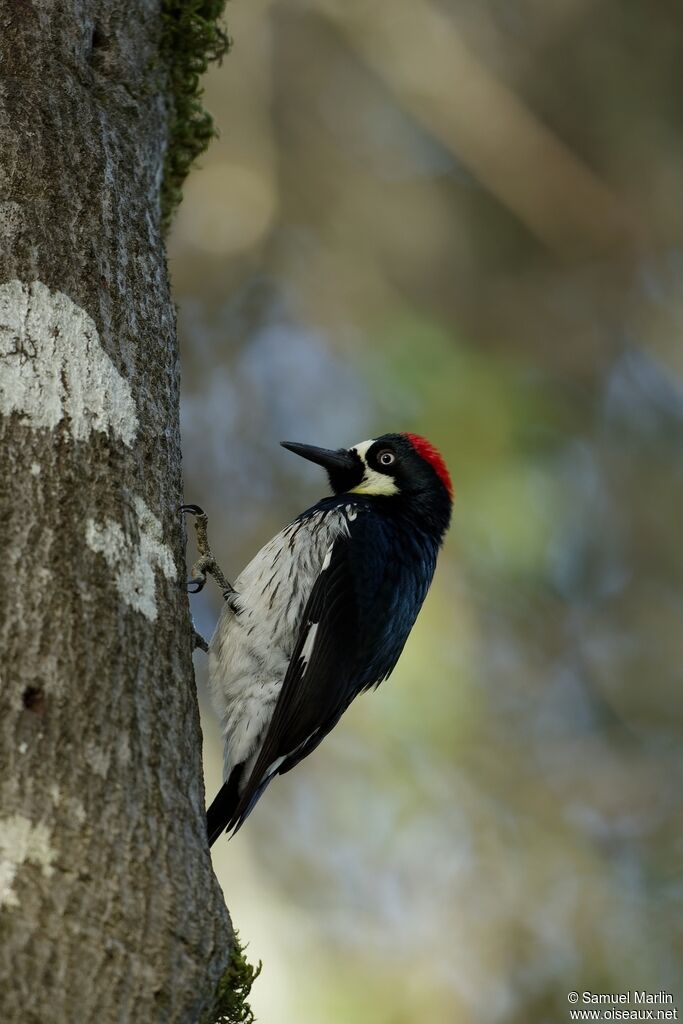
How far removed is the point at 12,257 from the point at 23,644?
91 cm

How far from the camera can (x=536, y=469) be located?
6.78 m

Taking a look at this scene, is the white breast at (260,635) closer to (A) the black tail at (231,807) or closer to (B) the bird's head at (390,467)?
(A) the black tail at (231,807)

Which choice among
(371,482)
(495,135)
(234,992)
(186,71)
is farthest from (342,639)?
(495,135)

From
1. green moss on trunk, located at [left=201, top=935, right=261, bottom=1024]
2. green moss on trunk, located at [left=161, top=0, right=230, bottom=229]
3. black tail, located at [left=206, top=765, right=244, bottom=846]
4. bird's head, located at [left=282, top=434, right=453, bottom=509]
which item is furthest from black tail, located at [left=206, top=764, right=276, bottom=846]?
green moss on trunk, located at [left=161, top=0, right=230, bottom=229]

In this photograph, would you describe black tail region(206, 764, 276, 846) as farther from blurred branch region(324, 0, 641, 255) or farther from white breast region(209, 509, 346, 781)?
blurred branch region(324, 0, 641, 255)

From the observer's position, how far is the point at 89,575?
7.38 ft

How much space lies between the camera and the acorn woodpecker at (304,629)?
11.6ft

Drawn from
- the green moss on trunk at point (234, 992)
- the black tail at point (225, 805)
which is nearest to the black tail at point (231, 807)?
the black tail at point (225, 805)

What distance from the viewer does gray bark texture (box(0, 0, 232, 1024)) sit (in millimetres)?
1898

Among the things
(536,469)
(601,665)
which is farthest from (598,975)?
(536,469)

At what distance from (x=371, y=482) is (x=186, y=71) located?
1715mm

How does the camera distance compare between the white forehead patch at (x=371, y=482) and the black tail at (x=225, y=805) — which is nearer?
the black tail at (x=225, y=805)

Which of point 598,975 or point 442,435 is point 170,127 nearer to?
point 442,435

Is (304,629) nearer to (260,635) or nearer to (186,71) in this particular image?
(260,635)
